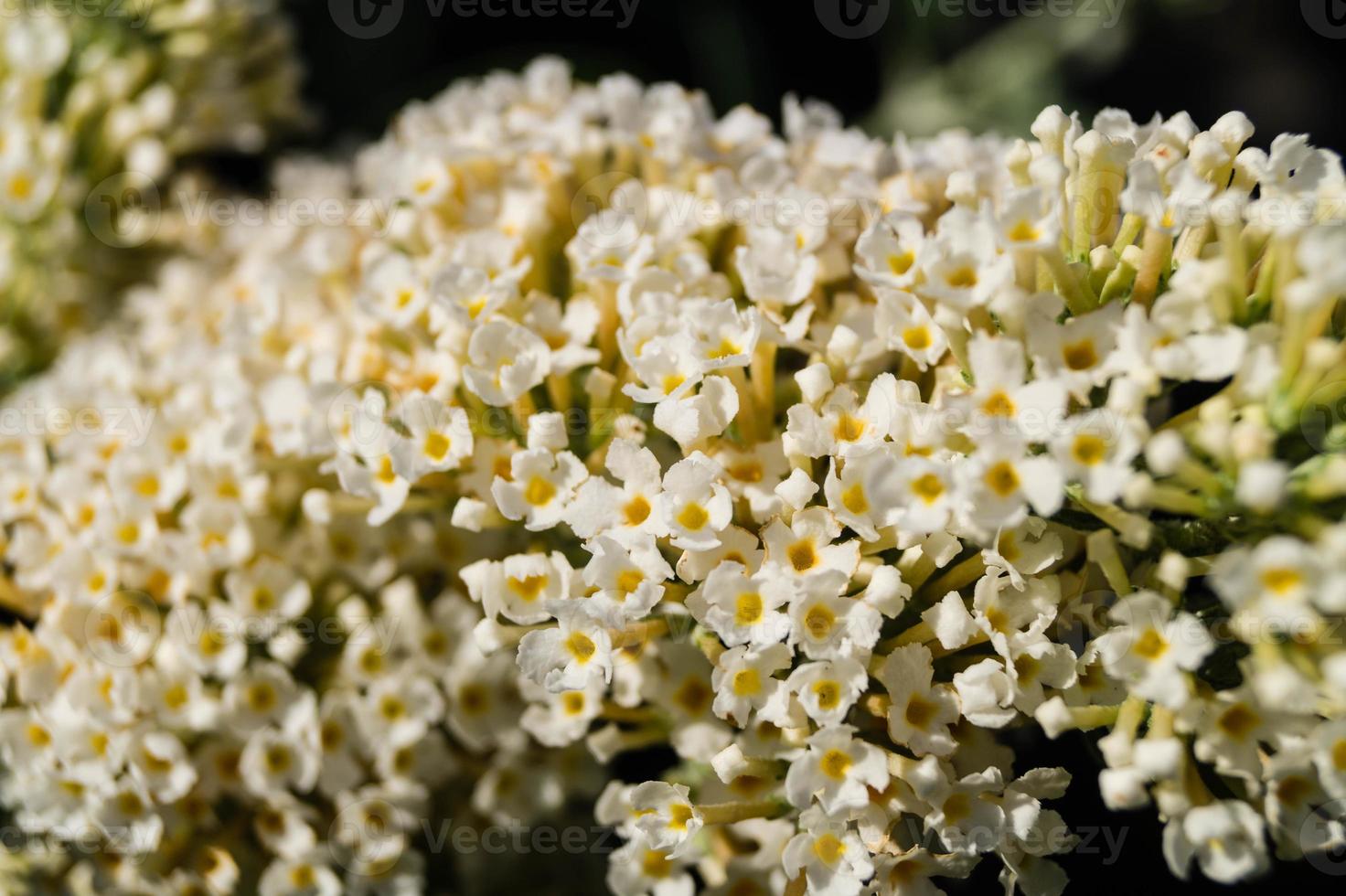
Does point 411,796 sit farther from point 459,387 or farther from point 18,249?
point 18,249

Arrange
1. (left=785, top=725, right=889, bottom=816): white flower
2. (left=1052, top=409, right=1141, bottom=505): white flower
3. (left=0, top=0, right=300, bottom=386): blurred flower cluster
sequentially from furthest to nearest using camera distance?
(left=0, top=0, right=300, bottom=386): blurred flower cluster
(left=785, top=725, right=889, bottom=816): white flower
(left=1052, top=409, right=1141, bottom=505): white flower

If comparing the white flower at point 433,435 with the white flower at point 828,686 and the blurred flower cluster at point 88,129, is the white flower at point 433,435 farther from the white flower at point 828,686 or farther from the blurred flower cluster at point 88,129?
the blurred flower cluster at point 88,129

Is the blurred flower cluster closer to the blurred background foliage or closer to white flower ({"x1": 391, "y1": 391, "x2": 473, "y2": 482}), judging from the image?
the blurred background foliage

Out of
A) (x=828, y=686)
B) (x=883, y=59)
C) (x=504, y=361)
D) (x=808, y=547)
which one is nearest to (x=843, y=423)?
(x=808, y=547)

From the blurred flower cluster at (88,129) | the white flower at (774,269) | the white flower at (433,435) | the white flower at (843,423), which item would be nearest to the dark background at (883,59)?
the blurred flower cluster at (88,129)

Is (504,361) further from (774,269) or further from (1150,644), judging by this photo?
(1150,644)

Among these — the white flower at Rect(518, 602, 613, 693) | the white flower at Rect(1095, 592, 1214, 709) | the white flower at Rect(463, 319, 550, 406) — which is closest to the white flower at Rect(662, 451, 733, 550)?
the white flower at Rect(518, 602, 613, 693)
